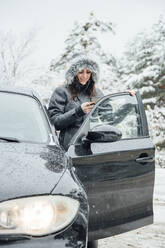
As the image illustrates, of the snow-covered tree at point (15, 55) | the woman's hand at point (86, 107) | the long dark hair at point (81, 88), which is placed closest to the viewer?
the woman's hand at point (86, 107)

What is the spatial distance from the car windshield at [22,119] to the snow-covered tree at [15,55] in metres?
16.8

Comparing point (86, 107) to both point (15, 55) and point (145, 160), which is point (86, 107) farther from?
point (15, 55)

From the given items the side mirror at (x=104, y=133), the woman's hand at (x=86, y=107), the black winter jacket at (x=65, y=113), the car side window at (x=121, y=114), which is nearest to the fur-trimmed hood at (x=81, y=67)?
the black winter jacket at (x=65, y=113)

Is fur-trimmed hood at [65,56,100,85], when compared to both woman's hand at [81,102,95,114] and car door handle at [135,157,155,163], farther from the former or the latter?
car door handle at [135,157,155,163]

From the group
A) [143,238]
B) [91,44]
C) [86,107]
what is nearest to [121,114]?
[86,107]

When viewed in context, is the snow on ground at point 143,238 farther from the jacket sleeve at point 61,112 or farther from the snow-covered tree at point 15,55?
the snow-covered tree at point 15,55

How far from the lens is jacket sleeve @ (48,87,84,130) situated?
2839 millimetres

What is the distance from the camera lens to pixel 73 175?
1.75 metres

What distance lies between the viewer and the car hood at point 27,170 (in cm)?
141

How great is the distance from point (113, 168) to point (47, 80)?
58.7ft

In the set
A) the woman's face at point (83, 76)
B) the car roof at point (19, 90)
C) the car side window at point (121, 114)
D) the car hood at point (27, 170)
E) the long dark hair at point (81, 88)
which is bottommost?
the car hood at point (27, 170)

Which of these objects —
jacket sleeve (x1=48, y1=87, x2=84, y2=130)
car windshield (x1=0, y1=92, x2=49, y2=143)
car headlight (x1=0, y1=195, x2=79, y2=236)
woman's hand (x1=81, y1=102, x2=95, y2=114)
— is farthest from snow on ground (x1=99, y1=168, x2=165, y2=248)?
car headlight (x1=0, y1=195, x2=79, y2=236)

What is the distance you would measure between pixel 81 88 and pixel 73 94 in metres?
0.12

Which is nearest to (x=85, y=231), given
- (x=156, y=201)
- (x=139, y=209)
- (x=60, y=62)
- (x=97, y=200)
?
(x=97, y=200)
